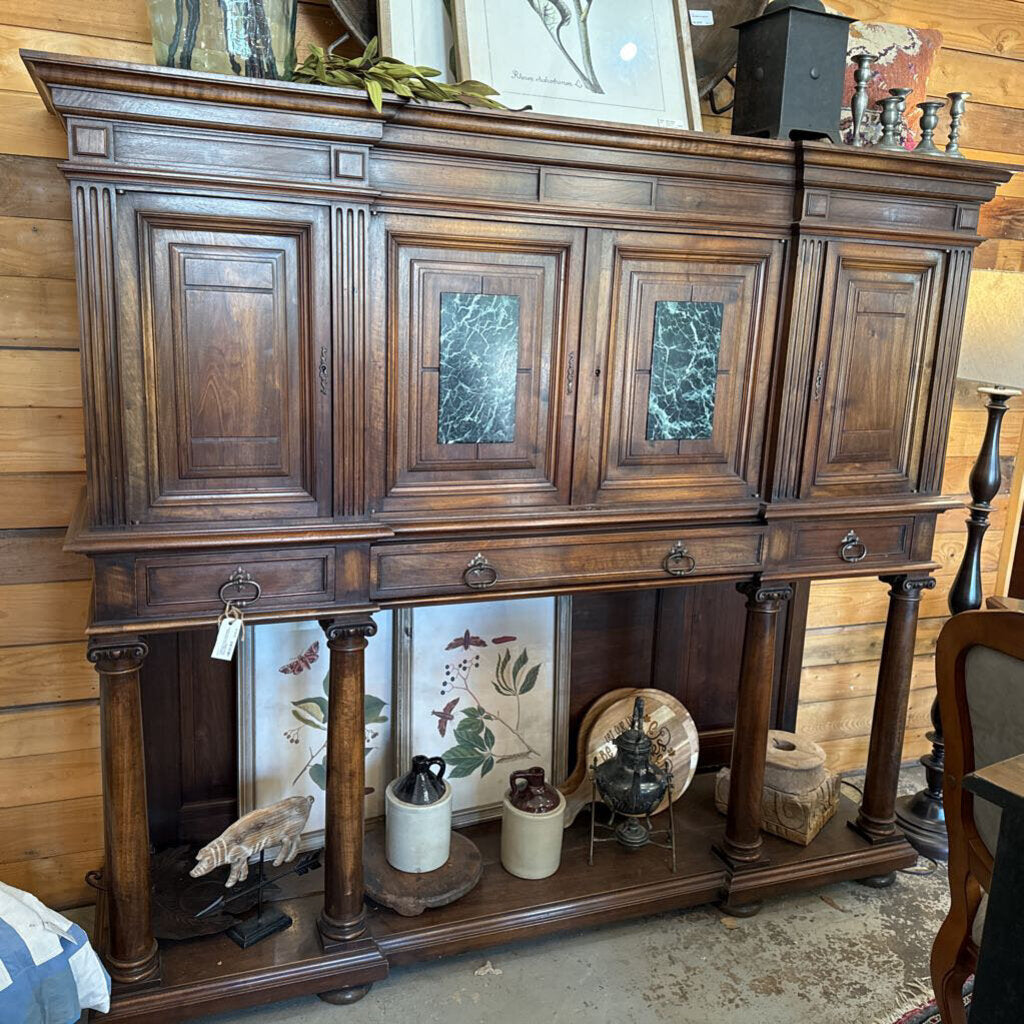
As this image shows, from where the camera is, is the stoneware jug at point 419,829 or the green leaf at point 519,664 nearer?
the stoneware jug at point 419,829

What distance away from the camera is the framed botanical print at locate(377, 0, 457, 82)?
6.17ft

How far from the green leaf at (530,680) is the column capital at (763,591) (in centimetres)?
57

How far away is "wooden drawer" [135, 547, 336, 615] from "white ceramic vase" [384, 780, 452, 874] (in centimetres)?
59

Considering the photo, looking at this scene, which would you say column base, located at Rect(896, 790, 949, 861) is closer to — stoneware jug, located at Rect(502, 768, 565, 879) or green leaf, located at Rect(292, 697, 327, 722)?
stoneware jug, located at Rect(502, 768, 565, 879)

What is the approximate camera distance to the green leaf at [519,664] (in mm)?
2416

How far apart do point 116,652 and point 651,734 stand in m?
1.36

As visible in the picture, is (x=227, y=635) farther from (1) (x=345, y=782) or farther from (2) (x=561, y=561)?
(2) (x=561, y=561)

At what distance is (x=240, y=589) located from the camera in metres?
1.71

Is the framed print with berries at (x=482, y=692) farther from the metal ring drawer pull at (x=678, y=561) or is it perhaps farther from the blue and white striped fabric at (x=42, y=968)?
the blue and white striped fabric at (x=42, y=968)

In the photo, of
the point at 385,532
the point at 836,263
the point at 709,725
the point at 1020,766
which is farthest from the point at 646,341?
the point at 709,725

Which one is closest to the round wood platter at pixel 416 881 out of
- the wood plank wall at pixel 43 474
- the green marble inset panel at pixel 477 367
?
the wood plank wall at pixel 43 474

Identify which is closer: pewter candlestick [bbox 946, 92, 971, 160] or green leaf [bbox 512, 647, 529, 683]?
pewter candlestick [bbox 946, 92, 971, 160]

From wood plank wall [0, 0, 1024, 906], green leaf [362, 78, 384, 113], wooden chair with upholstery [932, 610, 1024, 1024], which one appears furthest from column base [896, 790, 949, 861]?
green leaf [362, 78, 384, 113]

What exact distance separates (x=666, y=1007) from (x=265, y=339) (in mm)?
1581
